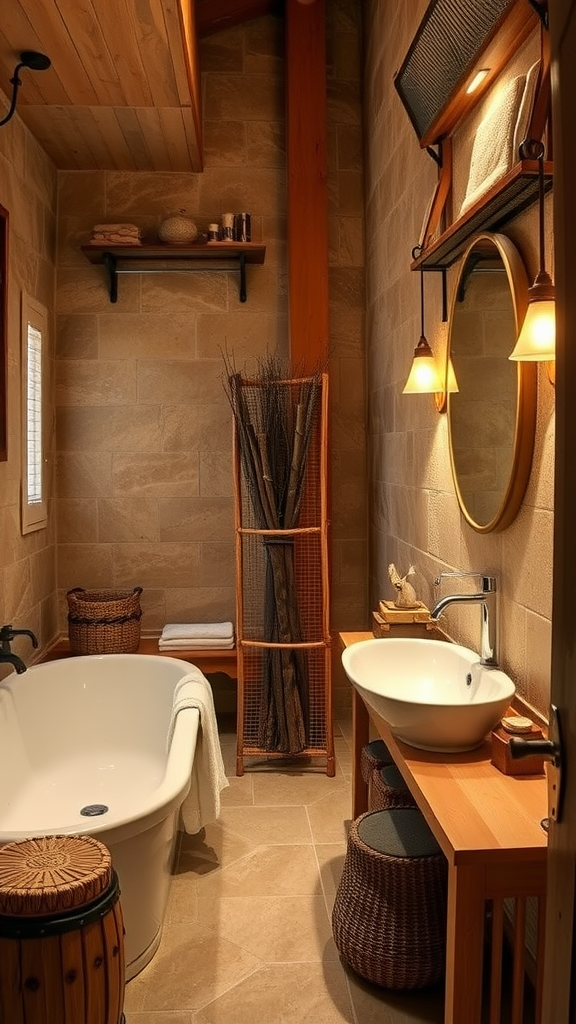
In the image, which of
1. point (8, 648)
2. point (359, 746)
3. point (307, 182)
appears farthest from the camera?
point (307, 182)

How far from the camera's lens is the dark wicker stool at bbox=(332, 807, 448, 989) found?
80.7 inches

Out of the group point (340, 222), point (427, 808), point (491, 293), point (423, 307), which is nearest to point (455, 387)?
point (491, 293)

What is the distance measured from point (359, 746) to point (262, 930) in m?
0.68

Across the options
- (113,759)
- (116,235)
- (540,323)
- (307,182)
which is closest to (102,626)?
(113,759)

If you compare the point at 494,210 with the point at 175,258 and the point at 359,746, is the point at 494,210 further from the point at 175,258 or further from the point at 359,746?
the point at 175,258

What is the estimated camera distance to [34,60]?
2816mm

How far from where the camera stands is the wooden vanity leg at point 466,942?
1410mm

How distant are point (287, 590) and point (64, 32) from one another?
89.2 inches

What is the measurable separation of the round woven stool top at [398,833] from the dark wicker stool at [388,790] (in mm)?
68

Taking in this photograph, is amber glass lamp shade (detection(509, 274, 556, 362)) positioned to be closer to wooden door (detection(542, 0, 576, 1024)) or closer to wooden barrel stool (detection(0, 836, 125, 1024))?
wooden door (detection(542, 0, 576, 1024))

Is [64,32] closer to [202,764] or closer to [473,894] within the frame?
[202,764]

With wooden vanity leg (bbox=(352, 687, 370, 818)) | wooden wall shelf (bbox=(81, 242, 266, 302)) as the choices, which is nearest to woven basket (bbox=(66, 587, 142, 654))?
wooden vanity leg (bbox=(352, 687, 370, 818))

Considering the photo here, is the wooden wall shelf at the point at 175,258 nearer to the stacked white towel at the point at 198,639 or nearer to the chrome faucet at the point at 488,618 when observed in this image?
the stacked white towel at the point at 198,639

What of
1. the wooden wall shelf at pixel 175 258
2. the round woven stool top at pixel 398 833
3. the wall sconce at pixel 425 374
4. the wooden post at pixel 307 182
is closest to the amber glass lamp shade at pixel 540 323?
the wall sconce at pixel 425 374
